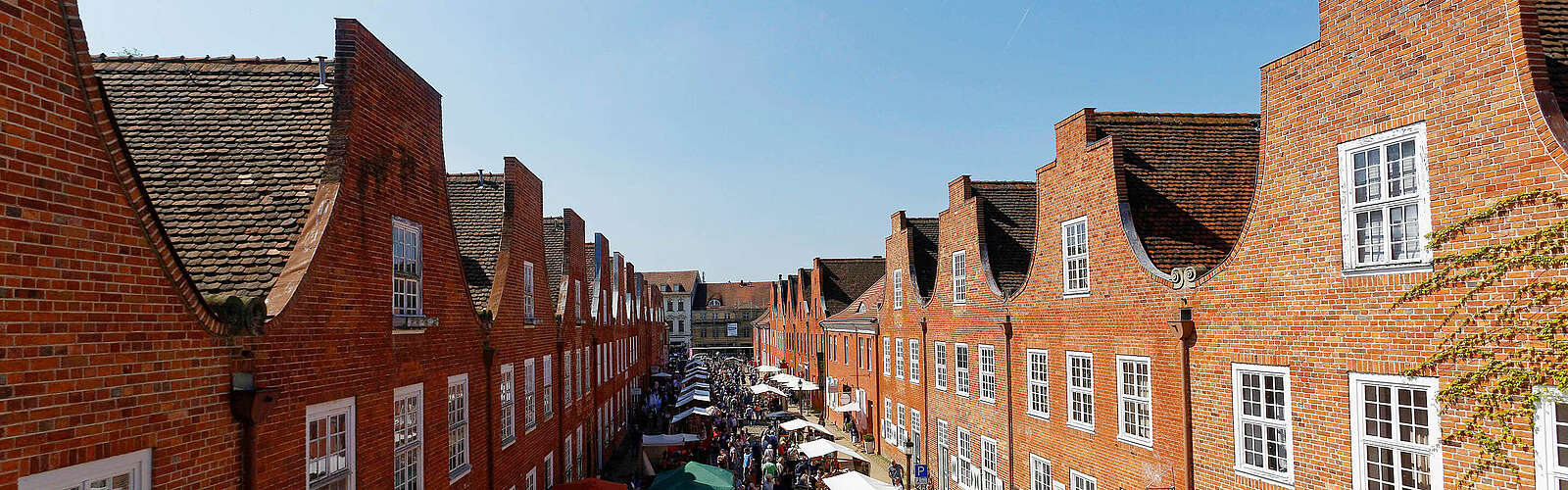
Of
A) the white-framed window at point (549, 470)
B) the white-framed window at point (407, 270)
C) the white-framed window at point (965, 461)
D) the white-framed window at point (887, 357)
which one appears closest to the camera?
the white-framed window at point (407, 270)

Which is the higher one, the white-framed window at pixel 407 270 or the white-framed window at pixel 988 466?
the white-framed window at pixel 407 270

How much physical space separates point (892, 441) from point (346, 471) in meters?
22.7

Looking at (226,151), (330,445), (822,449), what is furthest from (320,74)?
(822,449)

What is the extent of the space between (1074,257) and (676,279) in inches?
3913

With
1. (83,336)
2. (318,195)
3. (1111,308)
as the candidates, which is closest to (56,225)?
(83,336)

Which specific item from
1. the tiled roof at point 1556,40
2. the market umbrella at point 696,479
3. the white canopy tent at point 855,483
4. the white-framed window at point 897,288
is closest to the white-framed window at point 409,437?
the market umbrella at point 696,479

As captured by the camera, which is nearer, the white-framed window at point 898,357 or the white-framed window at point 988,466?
the white-framed window at point 988,466

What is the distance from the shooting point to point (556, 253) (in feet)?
84.8

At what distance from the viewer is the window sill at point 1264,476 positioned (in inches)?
409

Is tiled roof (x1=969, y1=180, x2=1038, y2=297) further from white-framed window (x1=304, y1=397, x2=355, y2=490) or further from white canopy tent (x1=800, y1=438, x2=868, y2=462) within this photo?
white-framed window (x1=304, y1=397, x2=355, y2=490)

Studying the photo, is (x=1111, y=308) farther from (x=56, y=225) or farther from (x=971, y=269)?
(x=56, y=225)

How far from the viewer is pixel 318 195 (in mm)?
8867

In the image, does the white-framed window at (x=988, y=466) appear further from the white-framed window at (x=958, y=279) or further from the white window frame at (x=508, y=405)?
the white window frame at (x=508, y=405)

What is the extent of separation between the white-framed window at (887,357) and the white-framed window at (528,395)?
1486 centimetres
